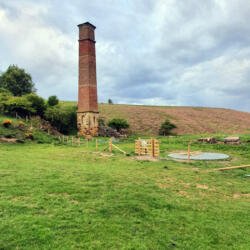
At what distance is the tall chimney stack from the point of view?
2777 centimetres

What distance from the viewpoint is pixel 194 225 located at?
4676 mm

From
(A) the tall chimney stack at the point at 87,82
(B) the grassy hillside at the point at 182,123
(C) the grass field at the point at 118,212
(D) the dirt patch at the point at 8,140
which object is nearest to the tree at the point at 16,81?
(B) the grassy hillside at the point at 182,123

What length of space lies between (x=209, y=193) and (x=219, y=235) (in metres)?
2.68

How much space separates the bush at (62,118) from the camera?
28517 millimetres

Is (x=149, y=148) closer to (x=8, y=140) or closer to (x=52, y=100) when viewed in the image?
(x=8, y=140)

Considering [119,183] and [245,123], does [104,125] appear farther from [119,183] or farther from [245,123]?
[245,123]

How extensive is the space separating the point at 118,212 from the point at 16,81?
38.6 m

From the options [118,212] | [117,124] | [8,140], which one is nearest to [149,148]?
[118,212]

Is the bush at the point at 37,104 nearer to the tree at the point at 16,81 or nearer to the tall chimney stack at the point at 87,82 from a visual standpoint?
the tall chimney stack at the point at 87,82

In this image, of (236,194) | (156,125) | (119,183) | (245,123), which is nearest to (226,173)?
(236,194)

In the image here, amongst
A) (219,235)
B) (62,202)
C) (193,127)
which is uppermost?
A: (193,127)

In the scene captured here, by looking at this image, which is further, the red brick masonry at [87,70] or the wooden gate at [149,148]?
the red brick masonry at [87,70]

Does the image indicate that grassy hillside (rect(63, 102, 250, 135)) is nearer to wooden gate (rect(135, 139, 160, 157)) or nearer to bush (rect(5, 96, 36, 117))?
bush (rect(5, 96, 36, 117))

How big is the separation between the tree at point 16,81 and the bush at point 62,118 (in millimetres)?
12289
